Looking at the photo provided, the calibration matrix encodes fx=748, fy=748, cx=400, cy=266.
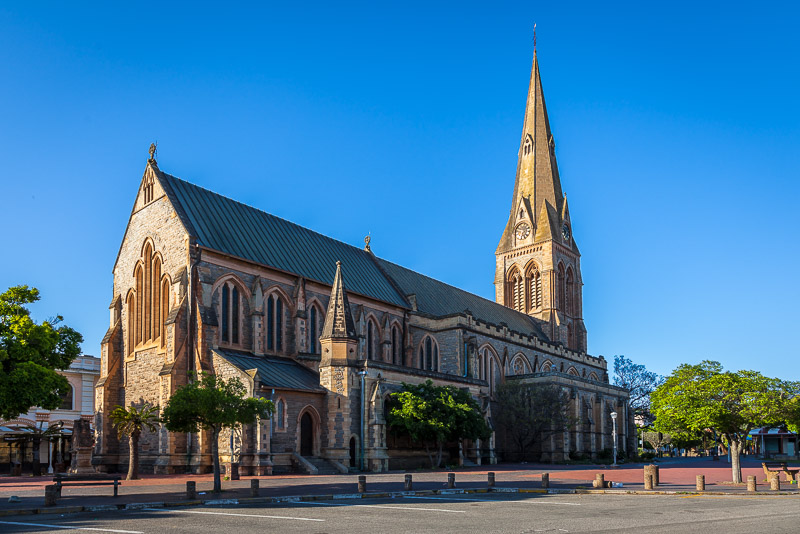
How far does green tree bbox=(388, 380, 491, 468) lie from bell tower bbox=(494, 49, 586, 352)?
3264cm

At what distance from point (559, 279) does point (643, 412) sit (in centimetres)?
2410

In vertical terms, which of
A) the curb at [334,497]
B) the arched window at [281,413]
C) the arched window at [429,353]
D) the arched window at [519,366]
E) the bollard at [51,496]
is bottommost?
the curb at [334,497]

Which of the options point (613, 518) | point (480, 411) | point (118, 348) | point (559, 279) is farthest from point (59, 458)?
point (559, 279)

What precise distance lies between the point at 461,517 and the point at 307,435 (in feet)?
74.8

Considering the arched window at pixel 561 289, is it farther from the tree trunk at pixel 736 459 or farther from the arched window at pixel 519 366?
the tree trunk at pixel 736 459

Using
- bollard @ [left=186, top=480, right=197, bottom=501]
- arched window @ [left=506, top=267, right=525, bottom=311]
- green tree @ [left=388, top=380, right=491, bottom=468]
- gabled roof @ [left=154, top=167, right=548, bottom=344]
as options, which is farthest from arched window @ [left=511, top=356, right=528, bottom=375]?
bollard @ [left=186, top=480, right=197, bottom=501]

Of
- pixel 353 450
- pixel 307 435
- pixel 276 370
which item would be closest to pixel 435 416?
pixel 353 450

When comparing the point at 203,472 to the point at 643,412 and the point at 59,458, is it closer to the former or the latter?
the point at 59,458

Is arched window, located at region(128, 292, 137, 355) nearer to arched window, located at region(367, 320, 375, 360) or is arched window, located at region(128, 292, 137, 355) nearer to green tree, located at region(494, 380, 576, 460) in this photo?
arched window, located at region(367, 320, 375, 360)

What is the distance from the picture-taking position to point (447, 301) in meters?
61.5

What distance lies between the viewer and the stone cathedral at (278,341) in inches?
1433

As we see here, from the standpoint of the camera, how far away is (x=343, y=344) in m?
38.7

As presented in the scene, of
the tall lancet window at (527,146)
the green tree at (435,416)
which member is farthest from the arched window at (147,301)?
the tall lancet window at (527,146)

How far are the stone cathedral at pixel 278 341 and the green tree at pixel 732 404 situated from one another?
16515 millimetres
